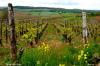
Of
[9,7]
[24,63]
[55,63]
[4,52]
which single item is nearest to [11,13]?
[9,7]

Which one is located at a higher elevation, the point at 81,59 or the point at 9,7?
the point at 9,7

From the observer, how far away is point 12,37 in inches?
521

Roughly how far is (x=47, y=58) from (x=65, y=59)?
0.66 metres

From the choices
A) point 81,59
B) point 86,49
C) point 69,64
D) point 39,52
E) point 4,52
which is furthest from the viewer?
point 4,52

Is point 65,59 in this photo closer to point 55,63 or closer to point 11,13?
point 55,63

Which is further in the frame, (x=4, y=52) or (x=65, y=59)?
(x=4, y=52)

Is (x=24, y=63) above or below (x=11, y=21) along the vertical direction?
below

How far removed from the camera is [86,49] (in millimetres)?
12555

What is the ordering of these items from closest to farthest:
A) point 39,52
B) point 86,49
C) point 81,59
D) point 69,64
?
point 81,59
point 69,64
point 39,52
point 86,49

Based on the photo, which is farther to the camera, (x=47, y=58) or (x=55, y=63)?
(x=47, y=58)

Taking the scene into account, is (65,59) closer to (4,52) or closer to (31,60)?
(31,60)

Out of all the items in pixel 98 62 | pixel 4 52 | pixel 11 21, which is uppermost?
pixel 11 21

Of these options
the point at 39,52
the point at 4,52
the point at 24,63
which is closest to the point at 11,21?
the point at 39,52

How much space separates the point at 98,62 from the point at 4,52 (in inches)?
524
